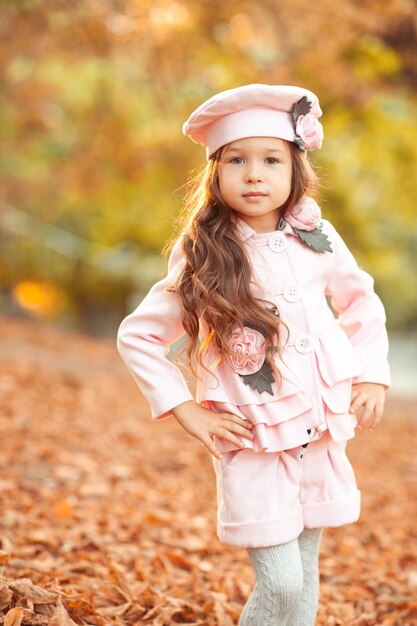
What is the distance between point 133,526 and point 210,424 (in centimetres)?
212

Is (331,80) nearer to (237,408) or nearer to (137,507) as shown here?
(137,507)

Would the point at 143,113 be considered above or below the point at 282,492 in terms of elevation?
above

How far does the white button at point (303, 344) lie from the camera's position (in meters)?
2.33

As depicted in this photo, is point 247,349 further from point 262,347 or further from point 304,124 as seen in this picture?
point 304,124

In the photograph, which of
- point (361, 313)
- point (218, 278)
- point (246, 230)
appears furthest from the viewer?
point (361, 313)

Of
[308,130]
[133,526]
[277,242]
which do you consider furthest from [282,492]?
[133,526]

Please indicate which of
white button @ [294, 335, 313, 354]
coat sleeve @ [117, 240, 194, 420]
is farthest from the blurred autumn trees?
white button @ [294, 335, 313, 354]

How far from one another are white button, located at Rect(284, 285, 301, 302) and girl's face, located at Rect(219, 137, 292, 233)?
229mm

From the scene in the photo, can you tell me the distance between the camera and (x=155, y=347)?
2367 mm

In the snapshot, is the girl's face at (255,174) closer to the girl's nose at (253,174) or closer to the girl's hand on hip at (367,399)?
the girl's nose at (253,174)

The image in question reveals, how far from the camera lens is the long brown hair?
227 cm

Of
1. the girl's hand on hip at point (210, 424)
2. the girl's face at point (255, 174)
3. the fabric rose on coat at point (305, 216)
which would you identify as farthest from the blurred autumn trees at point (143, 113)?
the girl's hand on hip at point (210, 424)

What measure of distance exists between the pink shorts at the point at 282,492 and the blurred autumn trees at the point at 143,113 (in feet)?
3.18

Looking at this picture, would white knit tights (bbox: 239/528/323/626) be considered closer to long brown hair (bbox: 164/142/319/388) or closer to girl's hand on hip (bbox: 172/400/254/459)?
girl's hand on hip (bbox: 172/400/254/459)
